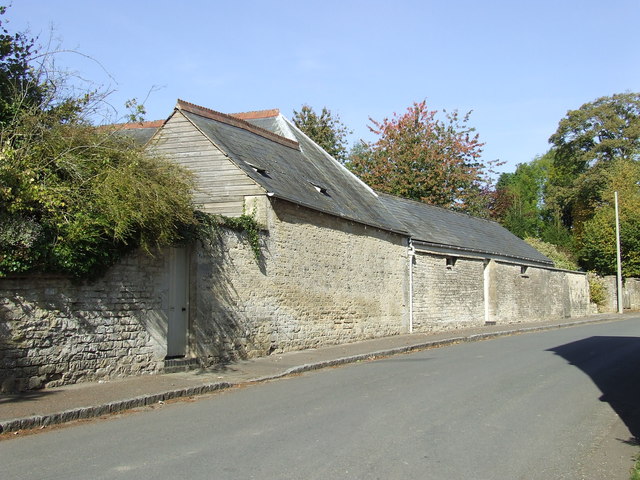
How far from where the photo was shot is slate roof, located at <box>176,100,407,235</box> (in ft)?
50.6

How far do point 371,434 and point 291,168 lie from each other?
12485 mm

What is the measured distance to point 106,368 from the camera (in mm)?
9930

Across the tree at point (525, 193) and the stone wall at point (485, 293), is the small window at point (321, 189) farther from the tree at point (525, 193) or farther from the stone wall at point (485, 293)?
the tree at point (525, 193)

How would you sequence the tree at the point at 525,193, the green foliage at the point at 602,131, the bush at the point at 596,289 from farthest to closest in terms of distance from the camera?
the tree at the point at 525,193
the green foliage at the point at 602,131
the bush at the point at 596,289

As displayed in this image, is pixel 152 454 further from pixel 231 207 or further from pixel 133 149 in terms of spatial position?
pixel 231 207

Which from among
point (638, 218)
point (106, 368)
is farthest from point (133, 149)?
point (638, 218)

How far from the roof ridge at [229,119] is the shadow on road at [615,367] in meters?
10.9

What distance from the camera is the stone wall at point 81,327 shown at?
28.3 ft

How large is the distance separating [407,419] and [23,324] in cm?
575

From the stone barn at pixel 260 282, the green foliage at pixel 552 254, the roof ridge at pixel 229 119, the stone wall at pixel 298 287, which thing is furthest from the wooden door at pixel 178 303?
the green foliage at pixel 552 254

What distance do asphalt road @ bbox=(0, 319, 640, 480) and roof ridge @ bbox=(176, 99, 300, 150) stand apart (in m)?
8.96

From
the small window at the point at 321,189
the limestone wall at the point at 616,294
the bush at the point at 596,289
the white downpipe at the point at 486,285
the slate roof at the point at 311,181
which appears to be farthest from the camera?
the limestone wall at the point at 616,294

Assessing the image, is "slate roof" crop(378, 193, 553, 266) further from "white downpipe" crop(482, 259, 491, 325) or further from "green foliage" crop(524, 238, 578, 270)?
"green foliage" crop(524, 238, 578, 270)

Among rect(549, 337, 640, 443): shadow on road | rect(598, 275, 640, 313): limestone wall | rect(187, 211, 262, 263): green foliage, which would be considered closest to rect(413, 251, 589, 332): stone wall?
rect(598, 275, 640, 313): limestone wall
